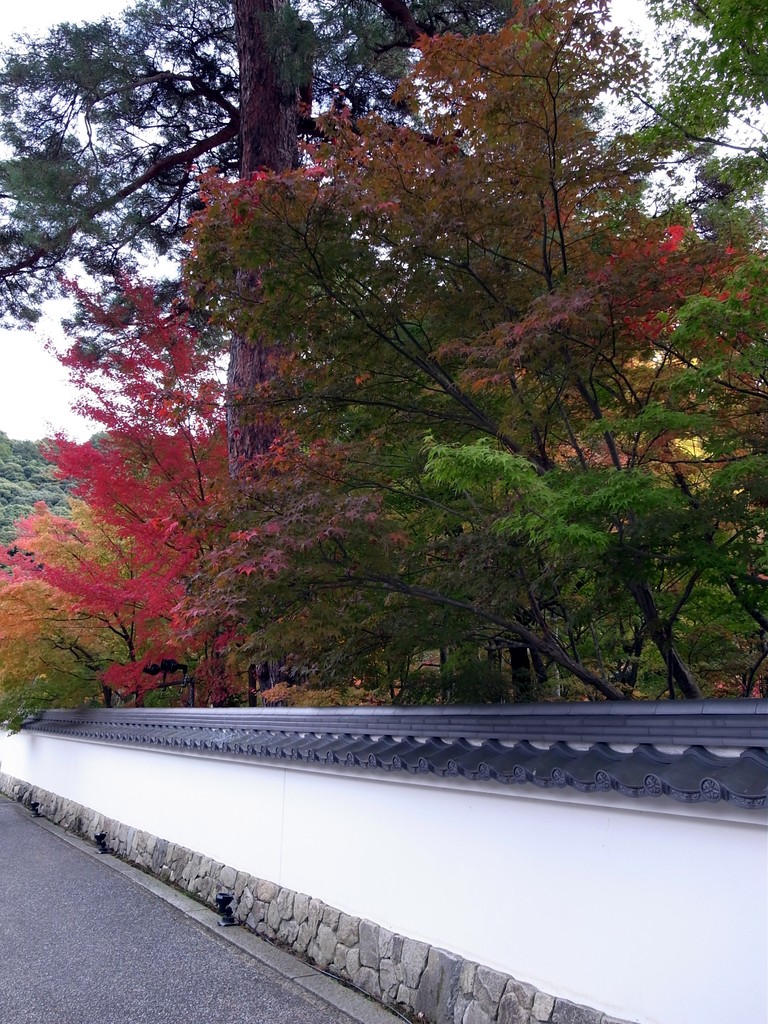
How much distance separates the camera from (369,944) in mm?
4762

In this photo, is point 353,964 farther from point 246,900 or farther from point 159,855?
point 159,855

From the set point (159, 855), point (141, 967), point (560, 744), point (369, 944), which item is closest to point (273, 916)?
point (141, 967)

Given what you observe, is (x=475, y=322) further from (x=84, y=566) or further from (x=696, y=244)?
(x=84, y=566)

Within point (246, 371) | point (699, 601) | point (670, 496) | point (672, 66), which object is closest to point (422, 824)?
point (670, 496)

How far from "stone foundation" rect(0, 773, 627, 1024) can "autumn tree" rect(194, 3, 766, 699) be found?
73.0 inches

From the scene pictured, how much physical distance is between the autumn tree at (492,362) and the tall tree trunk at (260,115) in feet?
11.3

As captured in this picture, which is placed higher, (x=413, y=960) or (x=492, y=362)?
(x=492, y=362)

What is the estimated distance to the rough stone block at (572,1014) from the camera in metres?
3.22

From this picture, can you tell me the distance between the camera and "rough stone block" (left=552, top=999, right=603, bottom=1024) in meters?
3.22

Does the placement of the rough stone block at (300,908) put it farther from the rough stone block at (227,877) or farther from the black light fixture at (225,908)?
the rough stone block at (227,877)

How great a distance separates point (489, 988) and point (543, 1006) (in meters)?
0.40

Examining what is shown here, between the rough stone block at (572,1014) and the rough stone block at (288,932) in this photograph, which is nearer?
the rough stone block at (572,1014)

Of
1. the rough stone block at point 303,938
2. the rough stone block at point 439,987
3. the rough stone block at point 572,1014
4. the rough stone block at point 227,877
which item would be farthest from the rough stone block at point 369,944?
the rough stone block at point 227,877

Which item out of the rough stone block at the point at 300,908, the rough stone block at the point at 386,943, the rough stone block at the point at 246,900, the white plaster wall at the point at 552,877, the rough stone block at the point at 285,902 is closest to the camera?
the white plaster wall at the point at 552,877
